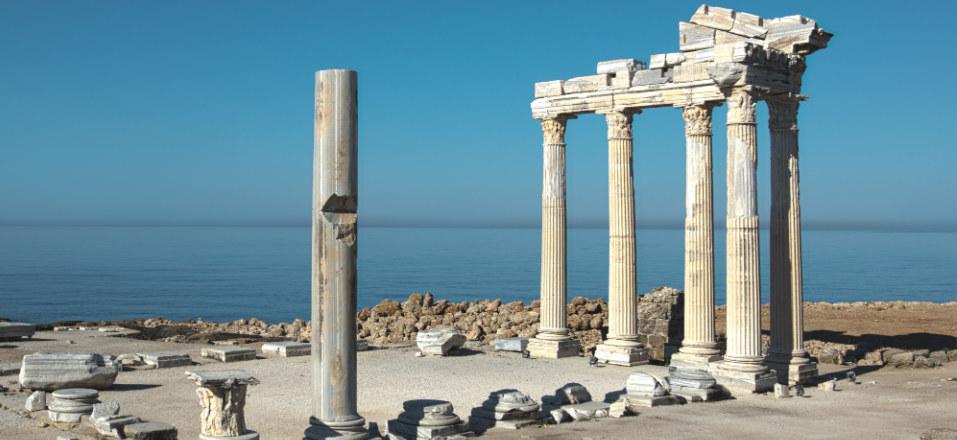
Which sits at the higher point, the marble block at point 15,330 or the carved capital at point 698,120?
the carved capital at point 698,120

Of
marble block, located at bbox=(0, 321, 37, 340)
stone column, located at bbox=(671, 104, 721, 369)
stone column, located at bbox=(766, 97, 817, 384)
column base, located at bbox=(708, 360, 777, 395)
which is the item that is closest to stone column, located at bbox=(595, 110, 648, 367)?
stone column, located at bbox=(671, 104, 721, 369)

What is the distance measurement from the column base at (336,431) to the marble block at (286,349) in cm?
1329

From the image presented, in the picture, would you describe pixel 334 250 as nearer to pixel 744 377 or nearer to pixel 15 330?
pixel 744 377

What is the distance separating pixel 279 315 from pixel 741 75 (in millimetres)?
44025

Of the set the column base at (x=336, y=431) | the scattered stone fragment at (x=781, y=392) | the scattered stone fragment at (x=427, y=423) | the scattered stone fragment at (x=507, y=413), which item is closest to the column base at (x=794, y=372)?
the scattered stone fragment at (x=781, y=392)

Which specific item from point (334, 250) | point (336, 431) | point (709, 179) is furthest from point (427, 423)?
point (709, 179)

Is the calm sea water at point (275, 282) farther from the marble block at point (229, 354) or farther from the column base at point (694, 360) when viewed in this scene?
the column base at point (694, 360)

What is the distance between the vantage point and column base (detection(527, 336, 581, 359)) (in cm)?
2875

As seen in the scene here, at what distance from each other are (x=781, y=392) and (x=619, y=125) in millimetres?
8261

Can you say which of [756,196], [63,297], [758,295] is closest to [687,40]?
[756,196]

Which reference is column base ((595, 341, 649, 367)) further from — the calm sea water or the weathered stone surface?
the calm sea water

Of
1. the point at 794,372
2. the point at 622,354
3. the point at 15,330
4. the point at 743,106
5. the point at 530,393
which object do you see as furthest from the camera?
the point at 15,330

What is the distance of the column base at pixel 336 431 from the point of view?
15750 mm

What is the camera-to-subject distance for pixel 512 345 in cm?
3011
